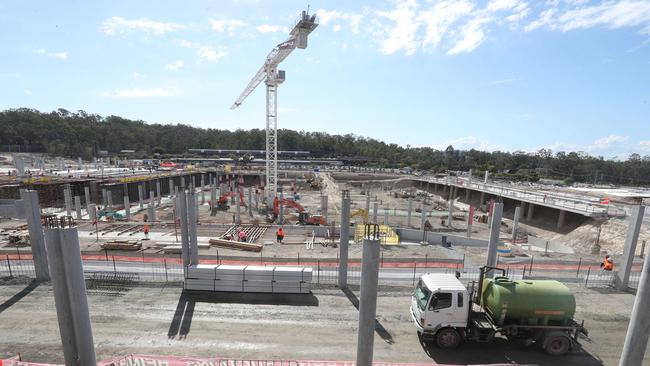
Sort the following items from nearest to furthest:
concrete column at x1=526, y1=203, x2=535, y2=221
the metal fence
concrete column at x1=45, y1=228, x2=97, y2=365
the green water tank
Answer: concrete column at x1=45, y1=228, x2=97, y2=365 → the green water tank → the metal fence → concrete column at x1=526, y1=203, x2=535, y2=221

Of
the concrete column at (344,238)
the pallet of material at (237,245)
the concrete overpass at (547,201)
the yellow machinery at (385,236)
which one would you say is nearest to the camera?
the concrete column at (344,238)

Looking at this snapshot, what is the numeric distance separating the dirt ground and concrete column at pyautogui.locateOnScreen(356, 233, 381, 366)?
2.54 meters

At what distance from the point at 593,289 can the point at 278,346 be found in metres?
17.1

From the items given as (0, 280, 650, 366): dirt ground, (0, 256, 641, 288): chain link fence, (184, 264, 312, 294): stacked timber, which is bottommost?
(0, 256, 641, 288): chain link fence

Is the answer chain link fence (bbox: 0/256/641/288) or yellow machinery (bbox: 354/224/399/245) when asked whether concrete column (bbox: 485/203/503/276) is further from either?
yellow machinery (bbox: 354/224/399/245)

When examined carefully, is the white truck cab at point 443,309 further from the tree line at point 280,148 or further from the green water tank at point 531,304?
the tree line at point 280,148

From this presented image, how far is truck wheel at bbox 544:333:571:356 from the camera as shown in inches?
403

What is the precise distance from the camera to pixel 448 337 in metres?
10.6

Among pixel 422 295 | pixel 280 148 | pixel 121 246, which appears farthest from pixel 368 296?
pixel 280 148

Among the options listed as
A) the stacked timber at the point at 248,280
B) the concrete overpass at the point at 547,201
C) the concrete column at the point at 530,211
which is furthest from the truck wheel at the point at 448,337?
the concrete column at the point at 530,211

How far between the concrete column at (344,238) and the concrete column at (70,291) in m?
9.98

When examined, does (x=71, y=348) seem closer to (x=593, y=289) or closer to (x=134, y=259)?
(x=134, y=259)

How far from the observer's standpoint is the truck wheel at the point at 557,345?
10234 millimetres

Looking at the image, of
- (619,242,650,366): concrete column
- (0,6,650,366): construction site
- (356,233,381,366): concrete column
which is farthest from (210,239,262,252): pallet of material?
(619,242,650,366): concrete column
